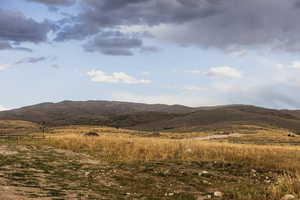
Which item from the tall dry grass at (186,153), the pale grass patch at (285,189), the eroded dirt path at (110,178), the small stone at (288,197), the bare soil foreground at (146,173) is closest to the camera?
the small stone at (288,197)

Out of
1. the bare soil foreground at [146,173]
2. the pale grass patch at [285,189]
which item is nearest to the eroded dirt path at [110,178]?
the bare soil foreground at [146,173]

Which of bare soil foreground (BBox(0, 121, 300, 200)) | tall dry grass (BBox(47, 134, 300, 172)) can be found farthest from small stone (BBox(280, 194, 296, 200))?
tall dry grass (BBox(47, 134, 300, 172))

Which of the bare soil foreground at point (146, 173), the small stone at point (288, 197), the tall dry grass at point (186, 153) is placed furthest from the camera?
the tall dry grass at point (186, 153)

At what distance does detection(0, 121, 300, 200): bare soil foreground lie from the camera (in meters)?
9.36

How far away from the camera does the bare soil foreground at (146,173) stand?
30.7 feet

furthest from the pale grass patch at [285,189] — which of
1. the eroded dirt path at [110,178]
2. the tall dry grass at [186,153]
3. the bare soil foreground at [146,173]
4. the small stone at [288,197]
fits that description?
the tall dry grass at [186,153]

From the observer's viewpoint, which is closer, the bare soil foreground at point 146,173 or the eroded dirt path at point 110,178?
the eroded dirt path at point 110,178

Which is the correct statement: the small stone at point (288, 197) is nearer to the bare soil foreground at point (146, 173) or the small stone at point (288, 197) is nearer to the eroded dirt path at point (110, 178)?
the bare soil foreground at point (146, 173)

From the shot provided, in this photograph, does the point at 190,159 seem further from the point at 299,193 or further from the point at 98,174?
the point at 299,193

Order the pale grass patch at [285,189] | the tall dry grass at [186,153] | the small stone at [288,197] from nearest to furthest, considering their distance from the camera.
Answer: the small stone at [288,197] → the pale grass patch at [285,189] → the tall dry grass at [186,153]

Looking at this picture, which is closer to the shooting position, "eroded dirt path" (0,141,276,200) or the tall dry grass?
"eroded dirt path" (0,141,276,200)

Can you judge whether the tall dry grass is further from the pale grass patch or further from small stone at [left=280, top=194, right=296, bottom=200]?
small stone at [left=280, top=194, right=296, bottom=200]

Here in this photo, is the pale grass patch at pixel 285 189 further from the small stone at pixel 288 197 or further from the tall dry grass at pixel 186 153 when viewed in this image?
the tall dry grass at pixel 186 153

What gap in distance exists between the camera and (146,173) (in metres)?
13.0
